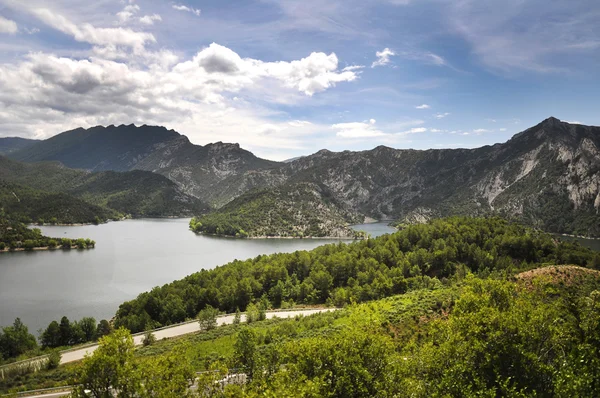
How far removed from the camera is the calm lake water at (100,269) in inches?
2494

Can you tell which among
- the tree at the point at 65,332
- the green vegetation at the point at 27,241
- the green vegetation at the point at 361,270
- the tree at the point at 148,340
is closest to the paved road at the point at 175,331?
the tree at the point at 148,340

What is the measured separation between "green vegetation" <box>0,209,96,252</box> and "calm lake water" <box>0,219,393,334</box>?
18.0 ft

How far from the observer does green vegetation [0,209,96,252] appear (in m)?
113

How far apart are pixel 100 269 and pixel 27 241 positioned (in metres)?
42.3

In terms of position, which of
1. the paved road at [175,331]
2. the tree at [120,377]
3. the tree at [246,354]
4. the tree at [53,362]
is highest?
the tree at [120,377]

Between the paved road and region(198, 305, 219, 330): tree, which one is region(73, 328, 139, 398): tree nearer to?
the paved road

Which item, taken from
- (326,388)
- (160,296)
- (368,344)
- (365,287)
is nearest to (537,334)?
(368,344)

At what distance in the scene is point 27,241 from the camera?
373 ft

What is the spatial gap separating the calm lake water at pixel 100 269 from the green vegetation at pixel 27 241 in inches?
217

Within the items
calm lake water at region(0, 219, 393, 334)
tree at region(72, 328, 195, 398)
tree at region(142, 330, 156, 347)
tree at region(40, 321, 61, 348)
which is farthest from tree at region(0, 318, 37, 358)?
tree at region(72, 328, 195, 398)

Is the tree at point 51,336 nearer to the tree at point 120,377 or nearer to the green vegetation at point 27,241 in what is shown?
the tree at point 120,377

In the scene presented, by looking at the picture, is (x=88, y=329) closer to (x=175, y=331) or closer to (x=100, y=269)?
(x=175, y=331)

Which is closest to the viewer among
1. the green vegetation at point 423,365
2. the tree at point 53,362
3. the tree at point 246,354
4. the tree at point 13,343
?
the green vegetation at point 423,365

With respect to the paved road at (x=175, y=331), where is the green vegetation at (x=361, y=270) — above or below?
above
